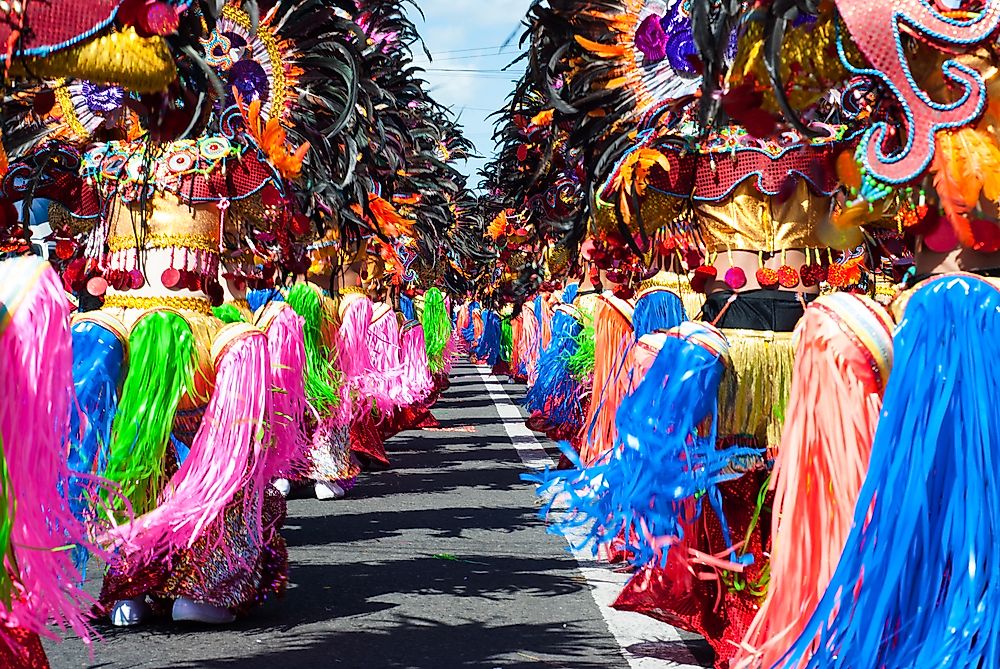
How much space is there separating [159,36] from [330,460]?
518 centimetres

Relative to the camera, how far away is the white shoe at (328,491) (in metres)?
7.92

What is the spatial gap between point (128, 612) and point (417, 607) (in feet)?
3.49

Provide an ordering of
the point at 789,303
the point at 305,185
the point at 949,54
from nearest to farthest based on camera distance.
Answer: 1. the point at 949,54
2. the point at 789,303
3. the point at 305,185

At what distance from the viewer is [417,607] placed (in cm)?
497

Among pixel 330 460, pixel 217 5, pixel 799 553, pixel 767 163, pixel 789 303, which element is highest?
pixel 217 5

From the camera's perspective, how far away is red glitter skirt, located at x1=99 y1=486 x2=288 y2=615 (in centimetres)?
449

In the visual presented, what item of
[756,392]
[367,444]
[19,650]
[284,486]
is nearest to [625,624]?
[756,392]

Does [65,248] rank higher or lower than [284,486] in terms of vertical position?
higher

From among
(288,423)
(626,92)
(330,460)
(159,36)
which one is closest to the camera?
(159,36)

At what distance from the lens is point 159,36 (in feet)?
10.2

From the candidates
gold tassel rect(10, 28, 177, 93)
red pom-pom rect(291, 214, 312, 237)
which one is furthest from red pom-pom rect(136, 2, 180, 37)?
red pom-pom rect(291, 214, 312, 237)

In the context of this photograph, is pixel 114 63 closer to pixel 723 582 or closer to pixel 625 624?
pixel 723 582

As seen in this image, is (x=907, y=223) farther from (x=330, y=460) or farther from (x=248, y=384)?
(x=330, y=460)

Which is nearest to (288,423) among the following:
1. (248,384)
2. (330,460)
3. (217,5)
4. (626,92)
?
(248,384)
